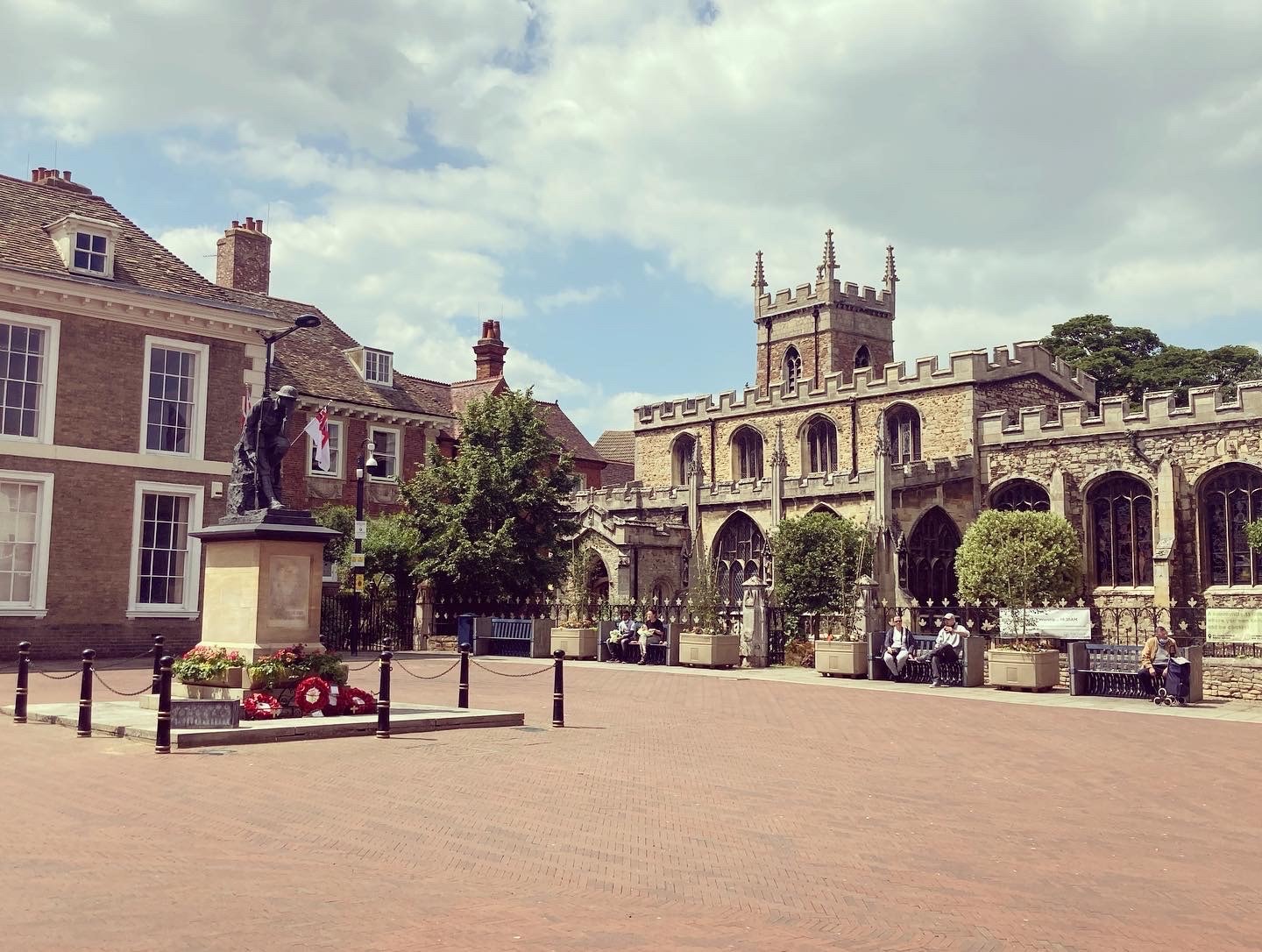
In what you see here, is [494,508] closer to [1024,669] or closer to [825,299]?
[1024,669]

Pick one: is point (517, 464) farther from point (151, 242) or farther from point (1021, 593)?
point (1021, 593)

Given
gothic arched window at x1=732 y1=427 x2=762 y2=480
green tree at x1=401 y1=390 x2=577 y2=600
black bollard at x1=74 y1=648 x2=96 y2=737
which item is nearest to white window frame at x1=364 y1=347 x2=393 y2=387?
green tree at x1=401 y1=390 x2=577 y2=600

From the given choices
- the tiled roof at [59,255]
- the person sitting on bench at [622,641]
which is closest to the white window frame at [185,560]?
the tiled roof at [59,255]

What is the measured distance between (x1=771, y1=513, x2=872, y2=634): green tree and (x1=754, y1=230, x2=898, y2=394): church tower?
2058cm

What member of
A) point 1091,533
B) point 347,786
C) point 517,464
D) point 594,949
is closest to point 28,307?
point 517,464

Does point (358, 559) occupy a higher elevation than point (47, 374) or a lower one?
lower

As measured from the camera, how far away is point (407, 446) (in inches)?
1602

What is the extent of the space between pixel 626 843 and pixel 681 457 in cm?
4949

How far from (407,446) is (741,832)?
107ft

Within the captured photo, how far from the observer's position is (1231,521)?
1543 inches

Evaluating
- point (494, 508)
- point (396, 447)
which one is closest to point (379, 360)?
point (396, 447)

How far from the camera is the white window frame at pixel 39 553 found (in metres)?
25.2

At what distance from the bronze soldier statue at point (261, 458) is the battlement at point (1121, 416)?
3253cm

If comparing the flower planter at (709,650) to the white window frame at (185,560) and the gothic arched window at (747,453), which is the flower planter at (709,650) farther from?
the gothic arched window at (747,453)
